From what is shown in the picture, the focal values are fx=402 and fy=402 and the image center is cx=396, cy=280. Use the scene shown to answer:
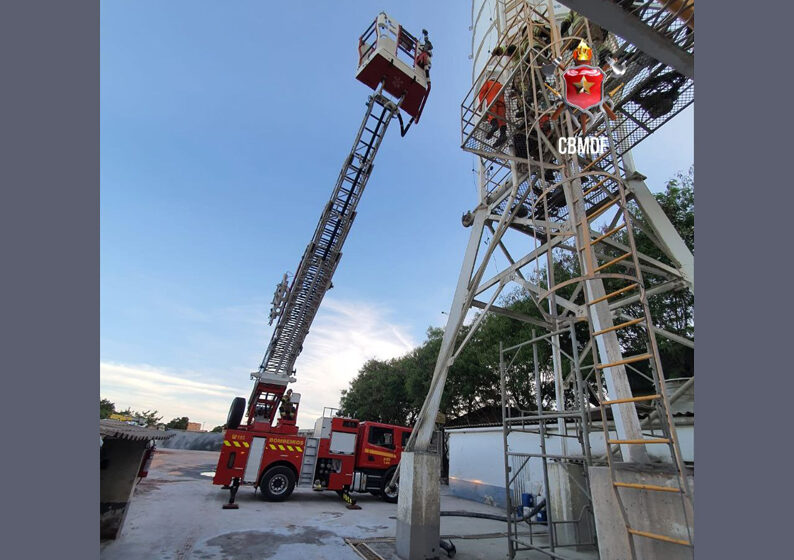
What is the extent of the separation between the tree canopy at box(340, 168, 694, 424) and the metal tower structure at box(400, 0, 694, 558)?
3.39 ft

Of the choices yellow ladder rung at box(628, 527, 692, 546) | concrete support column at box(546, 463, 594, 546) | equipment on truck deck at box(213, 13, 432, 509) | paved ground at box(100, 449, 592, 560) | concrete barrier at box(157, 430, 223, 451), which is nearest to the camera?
yellow ladder rung at box(628, 527, 692, 546)

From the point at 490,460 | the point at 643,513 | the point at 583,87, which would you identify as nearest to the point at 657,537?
the point at 643,513

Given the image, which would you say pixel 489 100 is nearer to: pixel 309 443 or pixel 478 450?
pixel 309 443

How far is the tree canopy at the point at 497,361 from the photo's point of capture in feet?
46.2

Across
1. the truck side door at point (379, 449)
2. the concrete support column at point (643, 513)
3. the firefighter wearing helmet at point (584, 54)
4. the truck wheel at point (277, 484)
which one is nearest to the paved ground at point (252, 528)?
the truck wheel at point (277, 484)

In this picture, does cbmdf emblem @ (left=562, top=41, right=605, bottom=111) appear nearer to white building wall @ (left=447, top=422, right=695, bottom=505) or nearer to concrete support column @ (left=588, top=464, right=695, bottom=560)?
concrete support column @ (left=588, top=464, right=695, bottom=560)

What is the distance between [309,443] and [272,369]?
287 centimetres

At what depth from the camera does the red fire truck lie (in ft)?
39.6

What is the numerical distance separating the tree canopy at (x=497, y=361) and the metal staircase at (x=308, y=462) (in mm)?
6386

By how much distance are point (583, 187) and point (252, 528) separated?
402 inches

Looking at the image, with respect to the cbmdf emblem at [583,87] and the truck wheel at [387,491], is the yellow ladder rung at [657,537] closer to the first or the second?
the cbmdf emblem at [583,87]

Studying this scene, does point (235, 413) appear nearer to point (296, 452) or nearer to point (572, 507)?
point (296, 452)

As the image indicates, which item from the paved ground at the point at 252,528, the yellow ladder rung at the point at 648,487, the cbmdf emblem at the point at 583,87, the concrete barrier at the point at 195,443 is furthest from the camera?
the concrete barrier at the point at 195,443

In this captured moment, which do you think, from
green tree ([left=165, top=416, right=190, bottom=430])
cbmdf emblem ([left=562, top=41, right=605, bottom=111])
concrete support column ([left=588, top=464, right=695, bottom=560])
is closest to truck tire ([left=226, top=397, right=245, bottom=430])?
concrete support column ([left=588, top=464, right=695, bottom=560])
